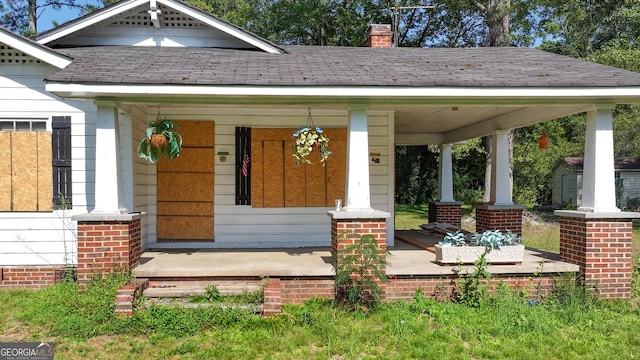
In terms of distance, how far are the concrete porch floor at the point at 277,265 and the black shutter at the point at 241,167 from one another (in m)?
1.06

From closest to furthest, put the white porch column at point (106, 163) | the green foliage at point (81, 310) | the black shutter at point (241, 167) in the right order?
the green foliage at point (81, 310), the white porch column at point (106, 163), the black shutter at point (241, 167)

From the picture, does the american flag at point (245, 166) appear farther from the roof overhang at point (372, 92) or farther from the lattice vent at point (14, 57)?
the lattice vent at point (14, 57)

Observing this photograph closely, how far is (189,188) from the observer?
26.5 ft

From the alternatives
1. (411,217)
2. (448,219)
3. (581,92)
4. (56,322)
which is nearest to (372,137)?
(581,92)

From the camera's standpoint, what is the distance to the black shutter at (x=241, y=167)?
8109 mm

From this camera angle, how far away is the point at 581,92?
572 centimetres

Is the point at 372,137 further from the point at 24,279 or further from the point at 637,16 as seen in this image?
the point at 637,16

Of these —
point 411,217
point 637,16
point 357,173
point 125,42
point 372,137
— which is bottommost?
point 411,217

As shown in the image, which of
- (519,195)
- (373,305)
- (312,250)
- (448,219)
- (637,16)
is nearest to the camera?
(373,305)

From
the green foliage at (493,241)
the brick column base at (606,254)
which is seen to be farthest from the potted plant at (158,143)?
the brick column base at (606,254)

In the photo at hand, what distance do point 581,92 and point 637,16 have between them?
661 inches

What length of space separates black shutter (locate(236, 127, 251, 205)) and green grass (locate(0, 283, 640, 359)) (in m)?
3.07

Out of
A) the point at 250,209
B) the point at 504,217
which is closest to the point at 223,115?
the point at 250,209

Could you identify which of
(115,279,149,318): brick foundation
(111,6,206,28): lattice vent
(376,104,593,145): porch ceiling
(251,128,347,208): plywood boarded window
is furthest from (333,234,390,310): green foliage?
(111,6,206,28): lattice vent
